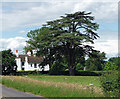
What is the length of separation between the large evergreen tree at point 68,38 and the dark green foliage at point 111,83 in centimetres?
4185

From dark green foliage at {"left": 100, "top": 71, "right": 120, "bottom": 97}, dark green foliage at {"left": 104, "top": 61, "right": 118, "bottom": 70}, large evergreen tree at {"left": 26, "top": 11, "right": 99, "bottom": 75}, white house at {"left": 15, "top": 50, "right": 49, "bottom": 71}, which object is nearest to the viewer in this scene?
dark green foliage at {"left": 100, "top": 71, "right": 120, "bottom": 97}

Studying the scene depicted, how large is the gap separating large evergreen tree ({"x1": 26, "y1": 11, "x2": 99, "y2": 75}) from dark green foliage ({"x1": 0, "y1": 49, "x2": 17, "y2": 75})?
22.8 feet

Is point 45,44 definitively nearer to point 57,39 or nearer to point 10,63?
point 57,39

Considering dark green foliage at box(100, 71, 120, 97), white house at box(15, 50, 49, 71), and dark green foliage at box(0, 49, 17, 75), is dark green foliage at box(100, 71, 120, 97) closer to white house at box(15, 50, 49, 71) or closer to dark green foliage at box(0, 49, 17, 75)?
dark green foliage at box(0, 49, 17, 75)

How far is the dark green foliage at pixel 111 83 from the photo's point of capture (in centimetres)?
1495

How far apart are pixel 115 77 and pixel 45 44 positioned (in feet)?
154

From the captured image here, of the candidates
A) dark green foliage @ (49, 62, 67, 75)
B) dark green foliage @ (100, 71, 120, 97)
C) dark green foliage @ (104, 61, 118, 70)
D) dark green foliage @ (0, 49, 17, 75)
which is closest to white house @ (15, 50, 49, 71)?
dark green foliage @ (49, 62, 67, 75)

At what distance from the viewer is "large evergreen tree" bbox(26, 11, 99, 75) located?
59.2 meters

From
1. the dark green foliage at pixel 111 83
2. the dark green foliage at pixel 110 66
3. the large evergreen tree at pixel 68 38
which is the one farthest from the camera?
the large evergreen tree at pixel 68 38

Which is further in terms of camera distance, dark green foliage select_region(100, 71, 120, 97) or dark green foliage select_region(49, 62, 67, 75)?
dark green foliage select_region(49, 62, 67, 75)

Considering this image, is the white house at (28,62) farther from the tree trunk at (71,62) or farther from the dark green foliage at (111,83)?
the dark green foliage at (111,83)

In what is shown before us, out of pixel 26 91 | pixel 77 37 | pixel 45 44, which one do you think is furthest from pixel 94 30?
pixel 26 91

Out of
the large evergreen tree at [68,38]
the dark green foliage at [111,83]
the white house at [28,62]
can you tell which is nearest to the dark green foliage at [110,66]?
the dark green foliage at [111,83]

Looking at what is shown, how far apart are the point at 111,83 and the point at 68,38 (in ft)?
144
